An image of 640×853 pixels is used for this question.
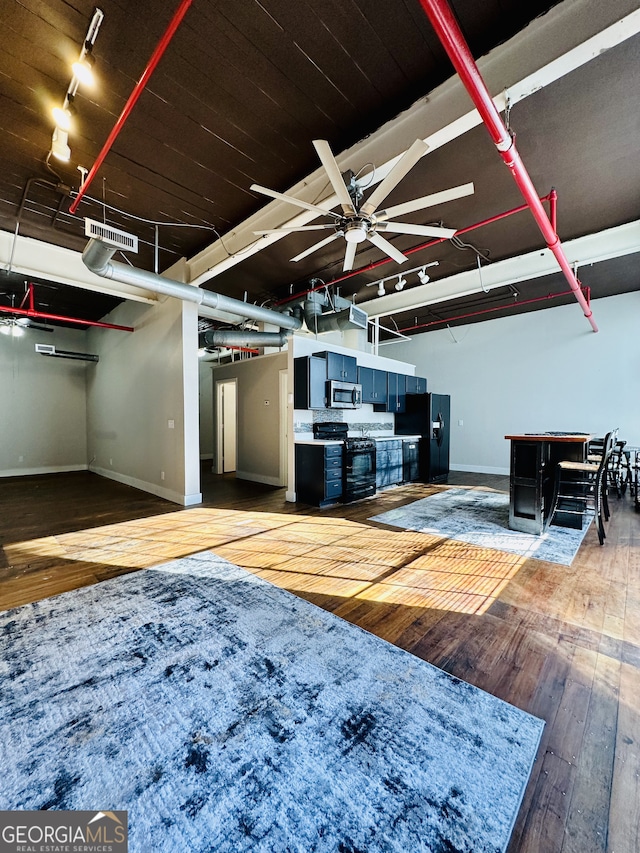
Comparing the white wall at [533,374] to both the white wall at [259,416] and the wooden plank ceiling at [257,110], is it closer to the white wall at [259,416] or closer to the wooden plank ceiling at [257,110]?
the wooden plank ceiling at [257,110]

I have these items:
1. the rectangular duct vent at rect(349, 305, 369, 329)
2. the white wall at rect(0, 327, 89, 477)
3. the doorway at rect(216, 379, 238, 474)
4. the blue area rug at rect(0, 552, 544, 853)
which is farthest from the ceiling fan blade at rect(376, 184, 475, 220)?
the white wall at rect(0, 327, 89, 477)

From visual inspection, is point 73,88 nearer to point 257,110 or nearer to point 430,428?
point 257,110

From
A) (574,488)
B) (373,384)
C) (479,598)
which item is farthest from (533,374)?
(479,598)

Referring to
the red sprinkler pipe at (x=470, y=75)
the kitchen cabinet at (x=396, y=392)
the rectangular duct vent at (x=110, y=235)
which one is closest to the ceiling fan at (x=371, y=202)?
the red sprinkler pipe at (x=470, y=75)

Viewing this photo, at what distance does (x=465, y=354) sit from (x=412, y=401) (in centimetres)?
220

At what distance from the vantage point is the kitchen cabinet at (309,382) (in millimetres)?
5438

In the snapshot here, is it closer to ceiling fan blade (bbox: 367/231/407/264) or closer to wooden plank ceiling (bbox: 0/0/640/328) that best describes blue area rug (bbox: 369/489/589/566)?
ceiling fan blade (bbox: 367/231/407/264)

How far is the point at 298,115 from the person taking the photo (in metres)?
2.81

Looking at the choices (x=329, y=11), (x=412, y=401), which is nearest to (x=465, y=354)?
(x=412, y=401)

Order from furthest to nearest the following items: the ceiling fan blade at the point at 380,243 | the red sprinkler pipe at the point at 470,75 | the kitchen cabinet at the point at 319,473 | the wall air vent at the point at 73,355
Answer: the wall air vent at the point at 73,355 → the kitchen cabinet at the point at 319,473 → the ceiling fan blade at the point at 380,243 → the red sprinkler pipe at the point at 470,75

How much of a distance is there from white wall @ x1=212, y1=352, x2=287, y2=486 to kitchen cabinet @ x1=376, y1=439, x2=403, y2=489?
1.97 metres

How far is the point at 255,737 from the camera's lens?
1.42m

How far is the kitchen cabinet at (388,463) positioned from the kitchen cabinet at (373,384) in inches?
35.4

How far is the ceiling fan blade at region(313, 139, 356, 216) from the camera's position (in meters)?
2.19
